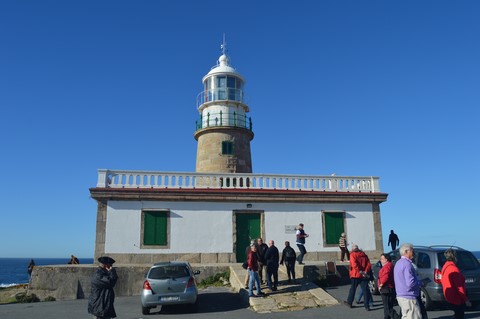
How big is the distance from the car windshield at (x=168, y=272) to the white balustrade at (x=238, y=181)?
6458 millimetres

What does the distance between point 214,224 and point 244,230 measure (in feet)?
4.48

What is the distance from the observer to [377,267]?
12.1 meters

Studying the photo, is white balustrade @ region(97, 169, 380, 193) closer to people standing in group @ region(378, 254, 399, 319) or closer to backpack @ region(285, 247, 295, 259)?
backpack @ region(285, 247, 295, 259)

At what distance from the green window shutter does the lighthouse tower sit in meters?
5.82

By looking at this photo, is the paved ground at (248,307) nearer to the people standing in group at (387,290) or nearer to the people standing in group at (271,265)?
the people standing in group at (271,265)

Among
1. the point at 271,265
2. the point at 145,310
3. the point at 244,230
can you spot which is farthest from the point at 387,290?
the point at 244,230

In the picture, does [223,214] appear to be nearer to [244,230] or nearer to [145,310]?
[244,230]

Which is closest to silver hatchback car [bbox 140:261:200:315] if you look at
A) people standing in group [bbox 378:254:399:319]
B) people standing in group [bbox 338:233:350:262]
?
people standing in group [bbox 378:254:399:319]

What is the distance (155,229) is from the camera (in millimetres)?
16531

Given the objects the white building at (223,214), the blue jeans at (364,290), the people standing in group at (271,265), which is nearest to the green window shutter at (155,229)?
the white building at (223,214)

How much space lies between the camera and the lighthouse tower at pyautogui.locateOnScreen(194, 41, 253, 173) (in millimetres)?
22031

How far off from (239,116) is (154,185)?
791cm

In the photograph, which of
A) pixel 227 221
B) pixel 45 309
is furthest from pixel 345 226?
pixel 45 309

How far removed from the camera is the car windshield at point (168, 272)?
1084cm
